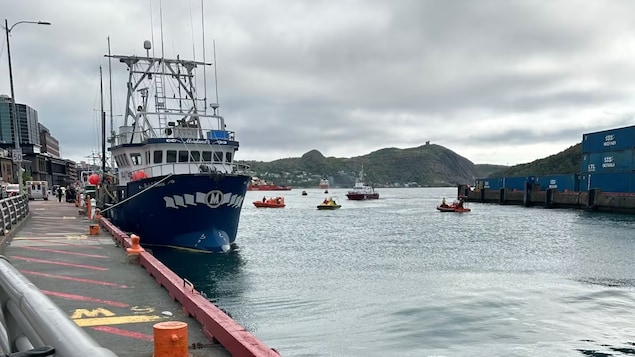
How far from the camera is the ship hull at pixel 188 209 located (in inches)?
765

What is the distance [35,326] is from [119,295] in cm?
734

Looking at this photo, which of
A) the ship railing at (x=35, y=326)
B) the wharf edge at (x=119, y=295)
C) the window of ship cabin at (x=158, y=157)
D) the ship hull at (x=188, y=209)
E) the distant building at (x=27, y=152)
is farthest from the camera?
the distant building at (x=27, y=152)

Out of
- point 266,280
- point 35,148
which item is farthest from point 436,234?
point 35,148

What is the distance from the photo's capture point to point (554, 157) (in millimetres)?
142625

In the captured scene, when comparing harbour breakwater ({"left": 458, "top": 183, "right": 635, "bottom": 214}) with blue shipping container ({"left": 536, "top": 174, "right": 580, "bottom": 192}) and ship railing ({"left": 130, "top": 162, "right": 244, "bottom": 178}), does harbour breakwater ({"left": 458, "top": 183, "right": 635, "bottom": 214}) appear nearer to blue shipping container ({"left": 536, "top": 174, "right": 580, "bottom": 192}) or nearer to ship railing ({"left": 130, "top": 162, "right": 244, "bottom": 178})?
blue shipping container ({"left": 536, "top": 174, "right": 580, "bottom": 192})

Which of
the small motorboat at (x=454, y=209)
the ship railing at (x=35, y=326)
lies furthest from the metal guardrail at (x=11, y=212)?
the small motorboat at (x=454, y=209)

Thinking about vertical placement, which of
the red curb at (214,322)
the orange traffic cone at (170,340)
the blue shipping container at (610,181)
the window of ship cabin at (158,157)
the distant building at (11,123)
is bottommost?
the red curb at (214,322)

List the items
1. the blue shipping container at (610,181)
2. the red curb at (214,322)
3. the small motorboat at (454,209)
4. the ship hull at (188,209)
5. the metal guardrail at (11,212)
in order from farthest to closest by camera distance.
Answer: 1. the small motorboat at (454,209)
2. the blue shipping container at (610,181)
3. the ship hull at (188,209)
4. the metal guardrail at (11,212)
5. the red curb at (214,322)

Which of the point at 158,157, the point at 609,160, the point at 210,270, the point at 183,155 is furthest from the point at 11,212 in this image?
the point at 609,160

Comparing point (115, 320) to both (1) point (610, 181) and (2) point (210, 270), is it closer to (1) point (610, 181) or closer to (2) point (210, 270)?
(2) point (210, 270)

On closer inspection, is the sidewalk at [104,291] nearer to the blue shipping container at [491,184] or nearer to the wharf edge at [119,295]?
the wharf edge at [119,295]

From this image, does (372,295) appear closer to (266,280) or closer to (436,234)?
(266,280)

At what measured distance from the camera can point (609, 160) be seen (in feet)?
191

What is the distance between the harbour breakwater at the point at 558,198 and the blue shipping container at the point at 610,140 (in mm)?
5460
